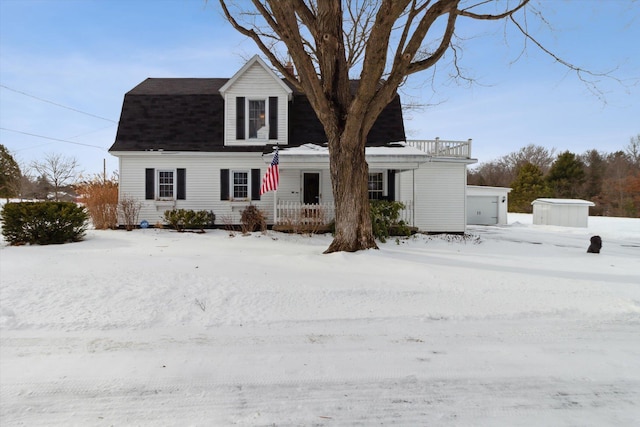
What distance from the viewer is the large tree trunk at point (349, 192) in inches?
313

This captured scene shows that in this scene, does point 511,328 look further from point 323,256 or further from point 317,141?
point 317,141

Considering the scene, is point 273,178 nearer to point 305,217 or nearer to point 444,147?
point 305,217

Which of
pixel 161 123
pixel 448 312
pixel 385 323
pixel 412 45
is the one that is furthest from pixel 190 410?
pixel 161 123

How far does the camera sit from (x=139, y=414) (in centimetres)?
240

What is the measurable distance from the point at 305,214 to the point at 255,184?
10.5 ft

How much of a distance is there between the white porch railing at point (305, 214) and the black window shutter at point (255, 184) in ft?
6.27

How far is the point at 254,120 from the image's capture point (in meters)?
14.8

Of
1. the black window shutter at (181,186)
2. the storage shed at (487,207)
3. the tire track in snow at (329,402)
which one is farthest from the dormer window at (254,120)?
the storage shed at (487,207)

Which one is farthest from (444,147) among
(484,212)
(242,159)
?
(484,212)

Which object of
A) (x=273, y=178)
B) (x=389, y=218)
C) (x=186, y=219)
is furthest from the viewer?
(x=186, y=219)

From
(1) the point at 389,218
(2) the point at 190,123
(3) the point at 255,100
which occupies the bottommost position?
(1) the point at 389,218

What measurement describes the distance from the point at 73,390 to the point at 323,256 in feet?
17.4

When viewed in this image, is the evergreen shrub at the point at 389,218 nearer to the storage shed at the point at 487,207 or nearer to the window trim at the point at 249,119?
the window trim at the point at 249,119

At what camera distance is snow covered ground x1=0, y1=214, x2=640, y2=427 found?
2482mm
